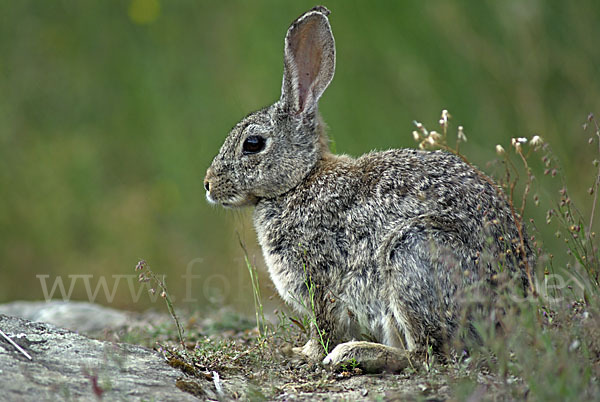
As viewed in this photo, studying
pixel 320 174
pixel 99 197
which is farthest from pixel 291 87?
pixel 99 197

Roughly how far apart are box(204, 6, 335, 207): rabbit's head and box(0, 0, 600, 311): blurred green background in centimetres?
115

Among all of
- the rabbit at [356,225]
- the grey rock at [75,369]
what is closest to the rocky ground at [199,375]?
the grey rock at [75,369]

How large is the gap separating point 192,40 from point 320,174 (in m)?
5.86

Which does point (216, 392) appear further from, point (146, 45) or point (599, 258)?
point (146, 45)

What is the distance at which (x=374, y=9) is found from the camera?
359 inches

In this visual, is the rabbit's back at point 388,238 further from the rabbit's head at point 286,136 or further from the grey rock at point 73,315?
the grey rock at point 73,315

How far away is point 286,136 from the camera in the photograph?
19.2 feet

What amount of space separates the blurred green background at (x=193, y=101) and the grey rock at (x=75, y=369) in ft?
7.97

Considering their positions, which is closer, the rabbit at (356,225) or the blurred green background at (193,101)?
the rabbit at (356,225)

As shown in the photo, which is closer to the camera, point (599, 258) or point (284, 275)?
point (599, 258)

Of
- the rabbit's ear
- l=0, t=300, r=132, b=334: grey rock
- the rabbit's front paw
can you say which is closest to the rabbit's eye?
the rabbit's ear

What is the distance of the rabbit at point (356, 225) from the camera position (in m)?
4.64

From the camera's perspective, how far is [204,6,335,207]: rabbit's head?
5734mm

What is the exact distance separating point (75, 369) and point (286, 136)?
2.56 metres
